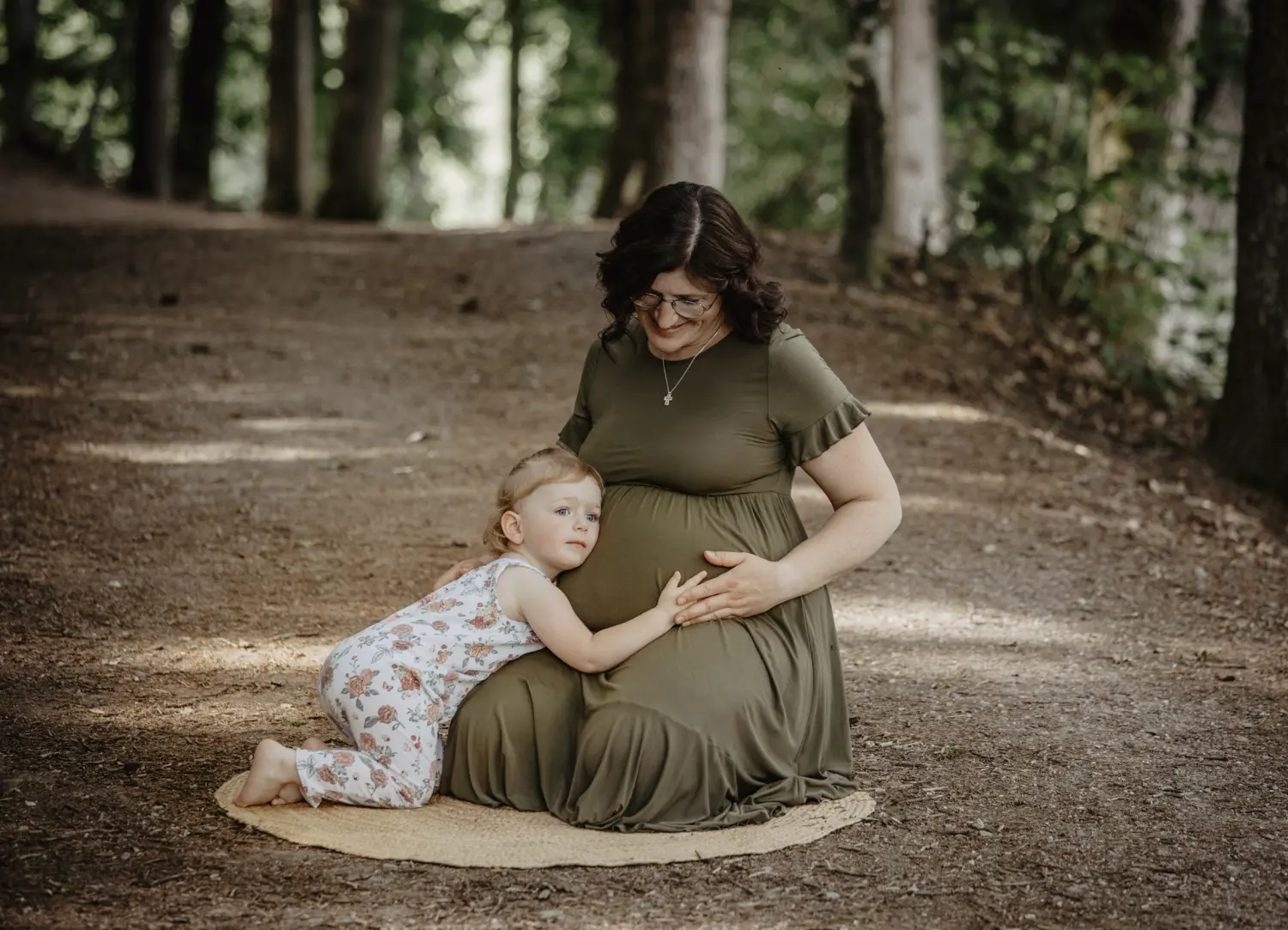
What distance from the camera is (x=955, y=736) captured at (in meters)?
4.76

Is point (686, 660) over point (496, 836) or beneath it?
over

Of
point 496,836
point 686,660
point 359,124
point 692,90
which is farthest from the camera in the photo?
point 359,124

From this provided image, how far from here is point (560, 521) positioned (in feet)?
13.0

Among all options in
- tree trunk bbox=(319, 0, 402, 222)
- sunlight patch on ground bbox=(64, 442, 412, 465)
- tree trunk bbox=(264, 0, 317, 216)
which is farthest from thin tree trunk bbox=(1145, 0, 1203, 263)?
tree trunk bbox=(264, 0, 317, 216)

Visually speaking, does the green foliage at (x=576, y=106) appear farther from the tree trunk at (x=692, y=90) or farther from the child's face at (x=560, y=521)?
the child's face at (x=560, y=521)

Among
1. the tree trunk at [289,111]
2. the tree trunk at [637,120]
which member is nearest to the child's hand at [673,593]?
the tree trunk at [637,120]

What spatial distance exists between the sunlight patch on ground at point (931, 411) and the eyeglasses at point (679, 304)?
566 centimetres

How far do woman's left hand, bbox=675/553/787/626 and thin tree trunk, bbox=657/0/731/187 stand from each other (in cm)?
945

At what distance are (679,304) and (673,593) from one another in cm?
79

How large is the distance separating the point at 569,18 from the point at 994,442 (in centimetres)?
1832

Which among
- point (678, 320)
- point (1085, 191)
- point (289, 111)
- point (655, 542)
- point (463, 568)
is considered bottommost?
point (463, 568)

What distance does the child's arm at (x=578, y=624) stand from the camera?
3.86 meters

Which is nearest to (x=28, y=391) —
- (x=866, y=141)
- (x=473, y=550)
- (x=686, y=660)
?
(x=473, y=550)

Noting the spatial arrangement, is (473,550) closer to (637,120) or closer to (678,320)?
(678,320)
